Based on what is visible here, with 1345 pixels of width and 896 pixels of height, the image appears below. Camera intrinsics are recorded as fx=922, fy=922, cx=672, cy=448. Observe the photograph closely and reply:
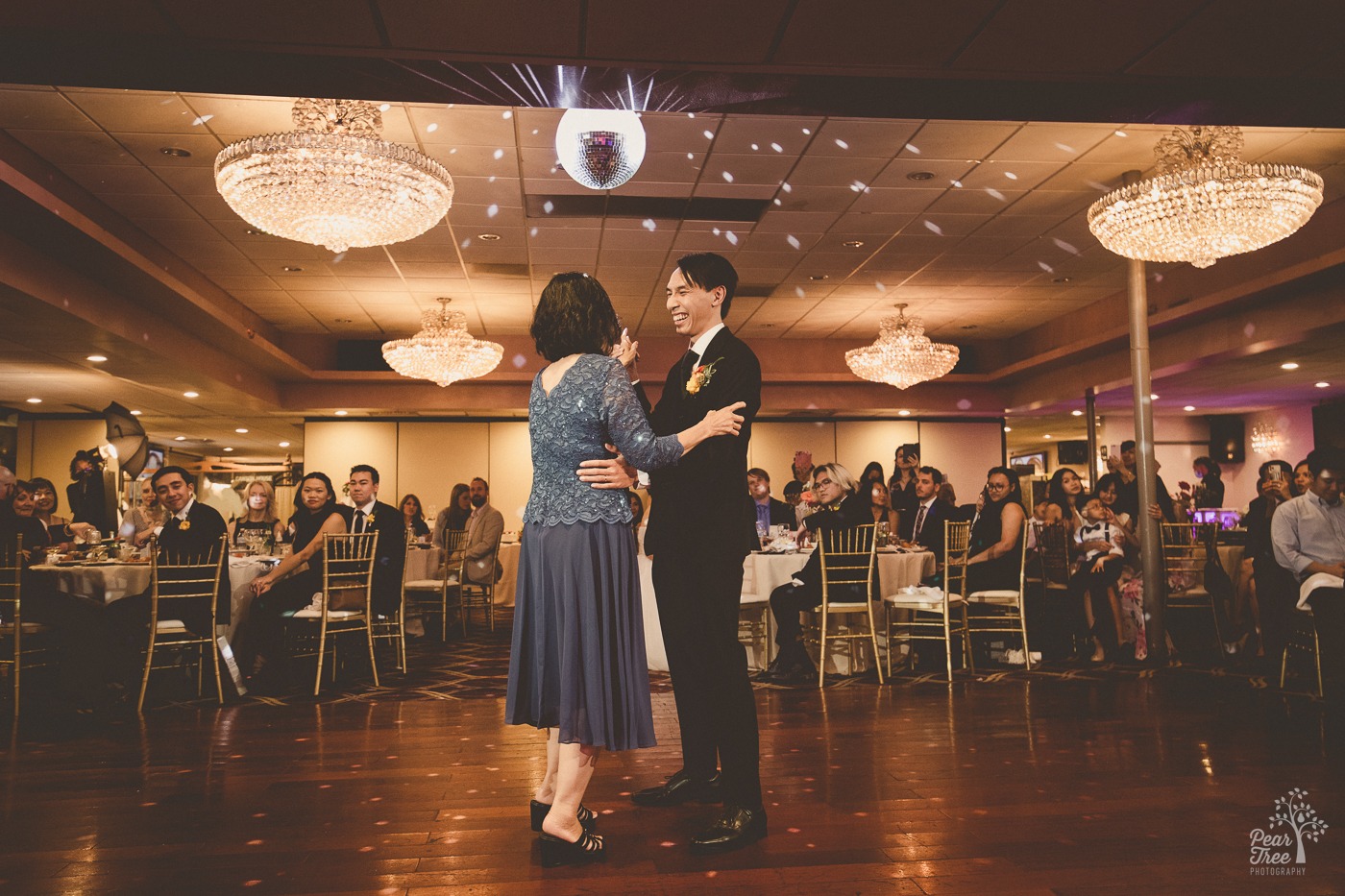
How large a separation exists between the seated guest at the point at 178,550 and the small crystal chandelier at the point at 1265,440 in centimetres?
1601

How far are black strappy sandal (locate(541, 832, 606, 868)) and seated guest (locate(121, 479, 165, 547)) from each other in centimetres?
521

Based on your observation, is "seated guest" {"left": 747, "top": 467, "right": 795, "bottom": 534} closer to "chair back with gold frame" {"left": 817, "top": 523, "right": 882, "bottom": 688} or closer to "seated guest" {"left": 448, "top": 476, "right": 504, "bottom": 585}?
"chair back with gold frame" {"left": 817, "top": 523, "right": 882, "bottom": 688}

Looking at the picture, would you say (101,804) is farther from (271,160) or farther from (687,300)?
(271,160)

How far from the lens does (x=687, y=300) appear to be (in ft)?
9.34

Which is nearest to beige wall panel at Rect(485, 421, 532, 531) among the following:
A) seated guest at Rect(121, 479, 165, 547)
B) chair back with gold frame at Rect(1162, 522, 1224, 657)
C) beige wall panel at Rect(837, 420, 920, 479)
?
beige wall panel at Rect(837, 420, 920, 479)

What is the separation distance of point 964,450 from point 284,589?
10865 mm

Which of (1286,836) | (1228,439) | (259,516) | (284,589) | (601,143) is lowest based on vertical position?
(1286,836)

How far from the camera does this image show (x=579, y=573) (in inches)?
99.6

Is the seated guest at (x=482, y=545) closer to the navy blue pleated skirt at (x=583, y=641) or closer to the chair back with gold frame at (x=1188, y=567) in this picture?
the chair back with gold frame at (x=1188, y=567)

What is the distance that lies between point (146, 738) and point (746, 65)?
4.02 meters

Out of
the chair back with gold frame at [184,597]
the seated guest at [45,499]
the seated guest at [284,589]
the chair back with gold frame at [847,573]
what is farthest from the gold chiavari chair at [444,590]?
the chair back with gold frame at [847,573]

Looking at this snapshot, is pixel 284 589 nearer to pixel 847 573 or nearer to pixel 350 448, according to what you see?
pixel 847 573

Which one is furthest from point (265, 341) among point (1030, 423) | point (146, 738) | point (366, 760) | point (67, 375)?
point (1030, 423)

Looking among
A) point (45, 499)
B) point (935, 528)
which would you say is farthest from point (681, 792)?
point (45, 499)
